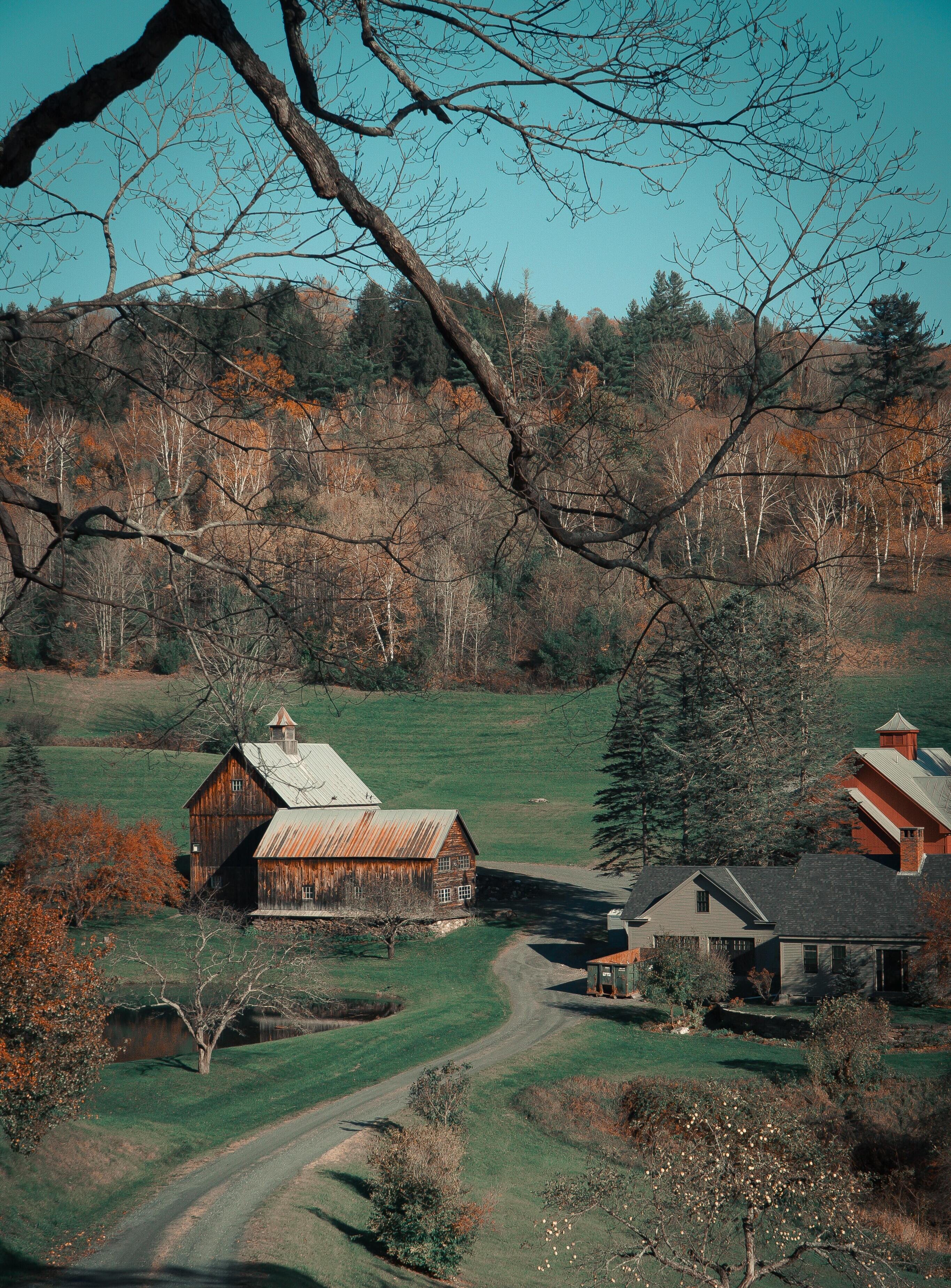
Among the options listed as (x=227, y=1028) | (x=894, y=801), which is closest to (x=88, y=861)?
(x=227, y=1028)

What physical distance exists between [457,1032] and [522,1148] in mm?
7668

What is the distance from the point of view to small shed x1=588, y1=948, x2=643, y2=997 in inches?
1373

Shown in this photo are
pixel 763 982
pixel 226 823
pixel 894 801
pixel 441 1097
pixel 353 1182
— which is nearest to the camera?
pixel 353 1182

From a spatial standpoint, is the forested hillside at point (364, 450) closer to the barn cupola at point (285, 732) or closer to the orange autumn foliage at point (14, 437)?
the orange autumn foliage at point (14, 437)

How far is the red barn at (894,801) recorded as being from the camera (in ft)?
143

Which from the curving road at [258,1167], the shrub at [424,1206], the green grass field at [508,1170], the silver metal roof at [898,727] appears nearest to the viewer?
the curving road at [258,1167]

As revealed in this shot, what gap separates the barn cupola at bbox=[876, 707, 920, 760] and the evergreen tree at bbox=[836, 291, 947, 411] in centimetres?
4407

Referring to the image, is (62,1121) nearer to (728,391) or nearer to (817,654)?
(728,391)

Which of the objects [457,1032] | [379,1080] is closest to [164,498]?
[379,1080]

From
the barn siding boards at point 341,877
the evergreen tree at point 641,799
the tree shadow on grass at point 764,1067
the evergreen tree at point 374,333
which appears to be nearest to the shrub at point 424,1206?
the tree shadow on grass at point 764,1067

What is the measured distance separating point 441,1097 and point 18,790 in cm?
2808

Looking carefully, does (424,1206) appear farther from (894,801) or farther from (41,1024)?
(894,801)

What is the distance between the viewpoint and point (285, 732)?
48406 millimetres

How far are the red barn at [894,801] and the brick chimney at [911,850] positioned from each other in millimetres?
4844
